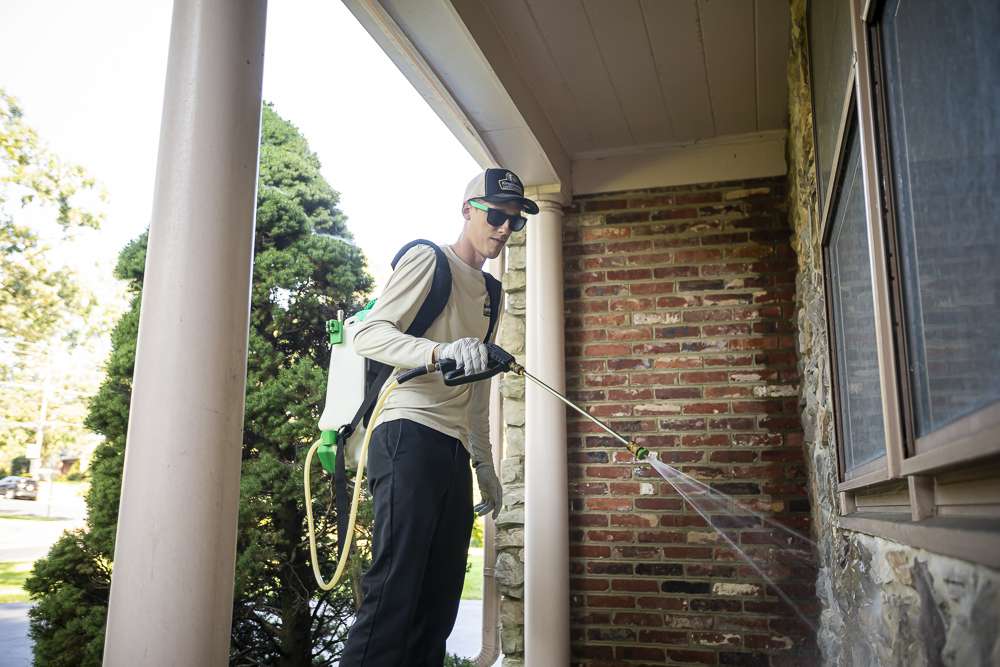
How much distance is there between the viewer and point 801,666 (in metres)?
3.24

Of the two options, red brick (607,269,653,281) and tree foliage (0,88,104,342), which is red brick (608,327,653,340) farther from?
tree foliage (0,88,104,342)

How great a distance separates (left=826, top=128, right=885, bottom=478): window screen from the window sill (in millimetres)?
303

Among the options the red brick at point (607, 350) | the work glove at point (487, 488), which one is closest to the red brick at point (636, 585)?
the red brick at point (607, 350)

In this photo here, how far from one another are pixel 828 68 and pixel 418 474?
4.67 feet

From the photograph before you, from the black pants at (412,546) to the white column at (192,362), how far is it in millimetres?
544

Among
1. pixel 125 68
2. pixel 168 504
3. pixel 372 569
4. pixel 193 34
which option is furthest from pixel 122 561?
pixel 125 68

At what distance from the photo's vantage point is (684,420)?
11.6 feet

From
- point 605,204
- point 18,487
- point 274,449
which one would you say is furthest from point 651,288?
point 18,487

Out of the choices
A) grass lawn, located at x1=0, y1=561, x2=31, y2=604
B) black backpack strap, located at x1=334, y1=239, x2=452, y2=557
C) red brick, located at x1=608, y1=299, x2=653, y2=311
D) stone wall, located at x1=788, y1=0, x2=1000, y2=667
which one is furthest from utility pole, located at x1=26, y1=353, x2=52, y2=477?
stone wall, located at x1=788, y1=0, x2=1000, y2=667

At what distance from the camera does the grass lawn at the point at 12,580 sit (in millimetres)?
3699

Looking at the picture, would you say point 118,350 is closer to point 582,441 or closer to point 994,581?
point 582,441

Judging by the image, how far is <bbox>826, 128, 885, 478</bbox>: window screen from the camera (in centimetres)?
149

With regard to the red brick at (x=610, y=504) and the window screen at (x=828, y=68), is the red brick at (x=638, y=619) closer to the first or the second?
the red brick at (x=610, y=504)

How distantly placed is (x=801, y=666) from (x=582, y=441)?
1.30 m
